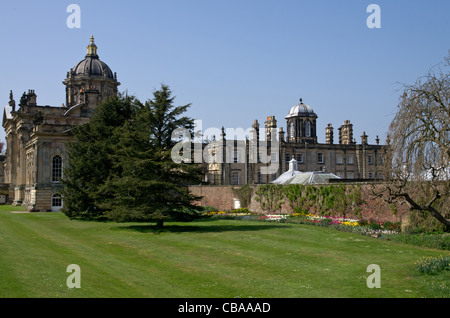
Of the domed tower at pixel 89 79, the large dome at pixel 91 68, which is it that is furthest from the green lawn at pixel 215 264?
the large dome at pixel 91 68

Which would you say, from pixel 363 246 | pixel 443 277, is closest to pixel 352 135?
pixel 363 246

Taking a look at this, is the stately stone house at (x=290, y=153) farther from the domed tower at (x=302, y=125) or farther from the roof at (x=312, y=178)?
the roof at (x=312, y=178)

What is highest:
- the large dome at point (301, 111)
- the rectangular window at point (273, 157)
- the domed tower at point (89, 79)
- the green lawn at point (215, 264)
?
the domed tower at point (89, 79)

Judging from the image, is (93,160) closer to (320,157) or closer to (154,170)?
(154,170)

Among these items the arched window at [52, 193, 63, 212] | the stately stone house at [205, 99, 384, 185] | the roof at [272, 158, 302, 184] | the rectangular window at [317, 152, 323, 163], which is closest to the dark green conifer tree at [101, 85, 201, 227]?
the roof at [272, 158, 302, 184]

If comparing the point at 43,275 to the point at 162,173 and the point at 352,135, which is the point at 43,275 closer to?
the point at 162,173

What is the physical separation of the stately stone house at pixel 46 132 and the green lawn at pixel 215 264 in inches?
748

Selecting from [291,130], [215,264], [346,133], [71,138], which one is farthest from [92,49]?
[215,264]

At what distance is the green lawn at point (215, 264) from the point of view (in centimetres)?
1198

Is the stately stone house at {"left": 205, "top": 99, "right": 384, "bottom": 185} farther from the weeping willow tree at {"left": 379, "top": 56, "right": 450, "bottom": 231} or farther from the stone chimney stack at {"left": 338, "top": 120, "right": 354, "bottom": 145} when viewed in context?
the weeping willow tree at {"left": 379, "top": 56, "right": 450, "bottom": 231}

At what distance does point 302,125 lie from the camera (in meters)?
72.5

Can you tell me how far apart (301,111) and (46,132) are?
39.1 meters

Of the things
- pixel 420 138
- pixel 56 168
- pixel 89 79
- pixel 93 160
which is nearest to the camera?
pixel 420 138
